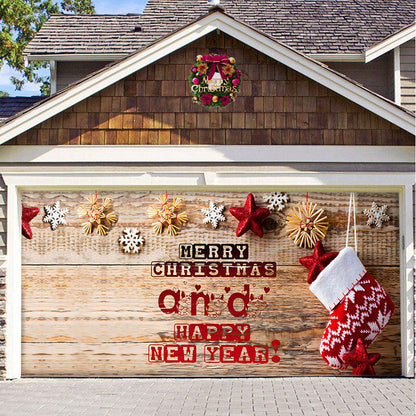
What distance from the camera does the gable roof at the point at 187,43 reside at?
780cm

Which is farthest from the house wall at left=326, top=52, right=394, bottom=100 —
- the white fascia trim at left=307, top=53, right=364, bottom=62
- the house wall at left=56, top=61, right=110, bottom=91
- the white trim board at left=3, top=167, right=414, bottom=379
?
the house wall at left=56, top=61, right=110, bottom=91

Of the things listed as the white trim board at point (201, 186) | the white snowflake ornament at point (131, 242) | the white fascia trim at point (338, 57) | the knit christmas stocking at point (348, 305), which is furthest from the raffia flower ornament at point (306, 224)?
the white fascia trim at point (338, 57)

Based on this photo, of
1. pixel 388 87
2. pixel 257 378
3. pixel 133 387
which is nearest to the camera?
pixel 133 387

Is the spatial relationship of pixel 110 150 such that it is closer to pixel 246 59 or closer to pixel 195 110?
pixel 195 110

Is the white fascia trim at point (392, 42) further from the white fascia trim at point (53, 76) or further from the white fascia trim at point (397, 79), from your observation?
the white fascia trim at point (53, 76)

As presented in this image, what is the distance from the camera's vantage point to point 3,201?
26.6 ft

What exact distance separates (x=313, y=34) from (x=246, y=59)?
357 cm

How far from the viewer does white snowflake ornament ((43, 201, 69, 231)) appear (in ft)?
26.9

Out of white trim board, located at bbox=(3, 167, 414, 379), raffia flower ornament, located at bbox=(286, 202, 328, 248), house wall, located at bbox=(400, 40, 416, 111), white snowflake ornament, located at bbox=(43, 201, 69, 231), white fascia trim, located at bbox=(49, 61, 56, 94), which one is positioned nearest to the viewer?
white trim board, located at bbox=(3, 167, 414, 379)

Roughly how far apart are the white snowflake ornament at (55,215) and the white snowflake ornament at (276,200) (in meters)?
2.55

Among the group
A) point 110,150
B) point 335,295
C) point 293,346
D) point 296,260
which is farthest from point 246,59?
point 293,346

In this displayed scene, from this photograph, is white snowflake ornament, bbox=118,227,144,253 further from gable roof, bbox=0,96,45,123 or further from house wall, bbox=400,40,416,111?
house wall, bbox=400,40,416,111

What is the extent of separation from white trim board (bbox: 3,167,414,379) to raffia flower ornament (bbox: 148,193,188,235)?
0.21 metres

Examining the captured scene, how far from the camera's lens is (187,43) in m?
7.90
